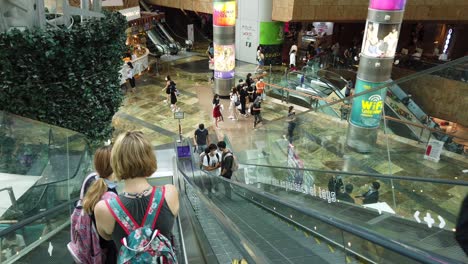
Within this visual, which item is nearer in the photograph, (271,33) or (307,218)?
(307,218)

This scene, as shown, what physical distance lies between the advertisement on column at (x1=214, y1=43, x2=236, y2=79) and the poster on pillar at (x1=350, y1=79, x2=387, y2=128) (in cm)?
670

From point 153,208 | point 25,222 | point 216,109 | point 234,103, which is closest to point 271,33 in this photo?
point 234,103

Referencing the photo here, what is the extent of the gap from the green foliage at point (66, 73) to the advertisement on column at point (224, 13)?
7.24 meters

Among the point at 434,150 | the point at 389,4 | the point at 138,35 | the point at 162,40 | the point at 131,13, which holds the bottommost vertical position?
the point at 162,40

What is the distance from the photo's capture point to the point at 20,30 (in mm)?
5941

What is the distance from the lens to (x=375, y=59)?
941 centimetres

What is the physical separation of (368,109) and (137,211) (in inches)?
311

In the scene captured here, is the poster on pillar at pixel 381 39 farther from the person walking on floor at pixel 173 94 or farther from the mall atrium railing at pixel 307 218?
the person walking on floor at pixel 173 94

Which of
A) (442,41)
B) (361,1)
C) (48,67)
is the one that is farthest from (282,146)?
(442,41)

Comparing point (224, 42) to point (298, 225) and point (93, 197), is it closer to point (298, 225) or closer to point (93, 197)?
point (298, 225)

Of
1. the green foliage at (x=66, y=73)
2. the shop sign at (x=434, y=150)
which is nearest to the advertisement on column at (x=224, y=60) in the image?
the green foliage at (x=66, y=73)

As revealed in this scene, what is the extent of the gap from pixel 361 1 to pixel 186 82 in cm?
900

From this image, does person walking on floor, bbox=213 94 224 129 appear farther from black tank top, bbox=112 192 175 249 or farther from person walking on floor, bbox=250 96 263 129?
black tank top, bbox=112 192 175 249

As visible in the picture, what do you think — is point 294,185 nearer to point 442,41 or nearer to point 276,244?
point 276,244
